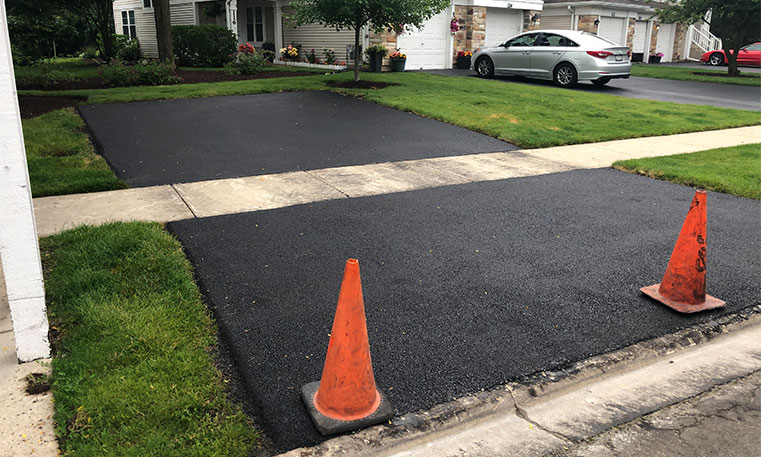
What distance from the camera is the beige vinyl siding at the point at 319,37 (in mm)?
23845

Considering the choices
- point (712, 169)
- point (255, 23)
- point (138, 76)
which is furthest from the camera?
point (255, 23)

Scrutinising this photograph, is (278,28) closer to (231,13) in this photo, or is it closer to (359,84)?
(231,13)

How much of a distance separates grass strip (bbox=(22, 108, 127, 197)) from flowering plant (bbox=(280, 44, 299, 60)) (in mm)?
15434

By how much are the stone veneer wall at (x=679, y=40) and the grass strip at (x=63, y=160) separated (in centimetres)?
3577

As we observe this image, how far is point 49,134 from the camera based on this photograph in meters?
9.27

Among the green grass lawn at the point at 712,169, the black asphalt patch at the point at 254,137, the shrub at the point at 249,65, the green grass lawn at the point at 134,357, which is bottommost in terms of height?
the green grass lawn at the point at 134,357

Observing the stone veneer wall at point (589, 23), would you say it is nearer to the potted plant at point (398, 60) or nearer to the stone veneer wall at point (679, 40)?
the stone veneer wall at point (679, 40)

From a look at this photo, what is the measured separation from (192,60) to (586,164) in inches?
A: 778

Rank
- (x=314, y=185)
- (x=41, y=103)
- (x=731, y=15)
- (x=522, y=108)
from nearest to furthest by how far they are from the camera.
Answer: (x=314, y=185) < (x=41, y=103) < (x=522, y=108) < (x=731, y=15)

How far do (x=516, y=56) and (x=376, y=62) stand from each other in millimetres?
5201

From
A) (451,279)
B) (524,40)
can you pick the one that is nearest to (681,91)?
(524,40)

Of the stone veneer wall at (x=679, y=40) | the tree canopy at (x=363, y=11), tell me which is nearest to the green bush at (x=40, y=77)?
the tree canopy at (x=363, y=11)

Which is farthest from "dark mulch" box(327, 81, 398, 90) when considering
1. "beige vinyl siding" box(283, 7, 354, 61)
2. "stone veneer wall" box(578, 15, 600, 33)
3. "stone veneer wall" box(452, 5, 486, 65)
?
"stone veneer wall" box(578, 15, 600, 33)

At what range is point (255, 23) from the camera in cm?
2834
